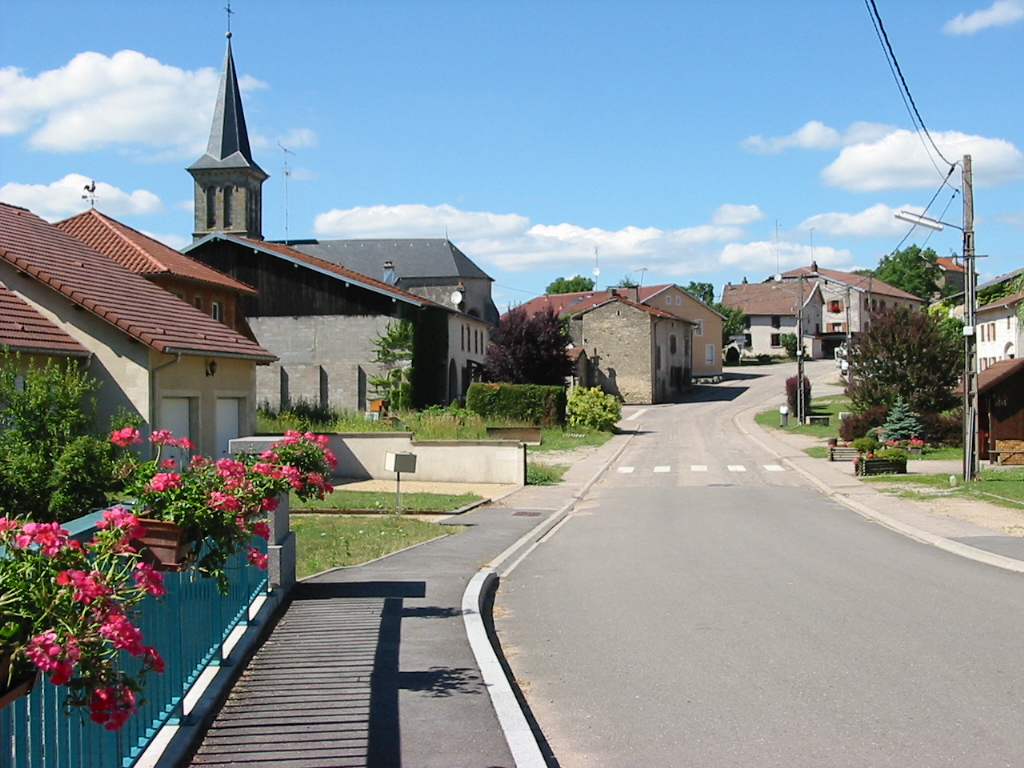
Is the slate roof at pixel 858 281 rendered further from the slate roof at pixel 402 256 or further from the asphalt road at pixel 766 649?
the asphalt road at pixel 766 649

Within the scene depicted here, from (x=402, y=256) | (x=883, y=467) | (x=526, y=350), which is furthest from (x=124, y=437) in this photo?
(x=402, y=256)

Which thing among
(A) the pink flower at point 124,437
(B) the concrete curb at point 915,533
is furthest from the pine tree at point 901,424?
(A) the pink flower at point 124,437

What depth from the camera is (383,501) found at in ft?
80.3

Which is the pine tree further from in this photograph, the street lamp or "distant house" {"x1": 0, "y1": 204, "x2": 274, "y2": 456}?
"distant house" {"x1": 0, "y1": 204, "x2": 274, "y2": 456}

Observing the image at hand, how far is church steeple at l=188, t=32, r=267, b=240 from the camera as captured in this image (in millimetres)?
74750

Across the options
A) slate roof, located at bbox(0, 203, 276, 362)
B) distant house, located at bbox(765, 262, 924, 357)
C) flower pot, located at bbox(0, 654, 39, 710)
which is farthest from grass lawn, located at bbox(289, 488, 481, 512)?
distant house, located at bbox(765, 262, 924, 357)

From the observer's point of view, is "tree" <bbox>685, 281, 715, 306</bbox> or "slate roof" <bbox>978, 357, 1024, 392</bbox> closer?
"slate roof" <bbox>978, 357, 1024, 392</bbox>

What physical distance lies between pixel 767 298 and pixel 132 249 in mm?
80659

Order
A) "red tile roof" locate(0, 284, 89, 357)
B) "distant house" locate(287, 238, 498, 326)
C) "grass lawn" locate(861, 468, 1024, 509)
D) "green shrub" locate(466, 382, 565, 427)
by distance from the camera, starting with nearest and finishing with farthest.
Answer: "red tile roof" locate(0, 284, 89, 357), "grass lawn" locate(861, 468, 1024, 509), "green shrub" locate(466, 382, 565, 427), "distant house" locate(287, 238, 498, 326)

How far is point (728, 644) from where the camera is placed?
911 cm

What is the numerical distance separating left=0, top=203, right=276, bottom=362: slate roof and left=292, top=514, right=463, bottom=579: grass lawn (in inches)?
215

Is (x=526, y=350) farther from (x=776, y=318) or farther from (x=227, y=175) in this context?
(x=776, y=318)

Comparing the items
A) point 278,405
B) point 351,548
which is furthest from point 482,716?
point 278,405

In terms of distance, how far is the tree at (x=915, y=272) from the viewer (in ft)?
400
